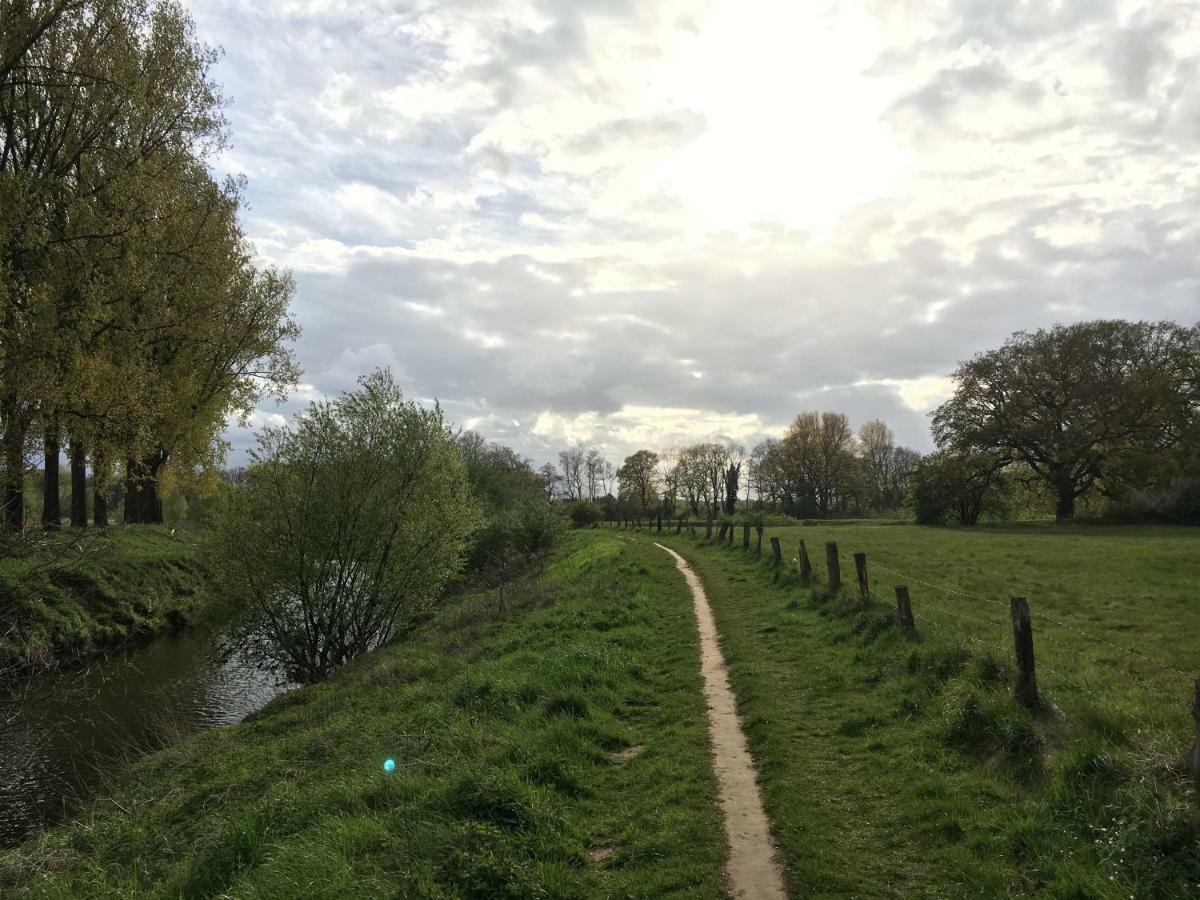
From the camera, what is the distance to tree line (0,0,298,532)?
13336mm

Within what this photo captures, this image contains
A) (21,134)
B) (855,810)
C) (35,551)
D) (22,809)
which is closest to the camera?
(855,810)

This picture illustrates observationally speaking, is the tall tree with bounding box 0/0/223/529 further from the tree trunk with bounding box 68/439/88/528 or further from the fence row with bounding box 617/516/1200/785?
the fence row with bounding box 617/516/1200/785

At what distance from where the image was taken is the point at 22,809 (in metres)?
11.6

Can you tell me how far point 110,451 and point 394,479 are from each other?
671cm

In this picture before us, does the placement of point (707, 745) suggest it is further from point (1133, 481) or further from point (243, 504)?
point (1133, 481)

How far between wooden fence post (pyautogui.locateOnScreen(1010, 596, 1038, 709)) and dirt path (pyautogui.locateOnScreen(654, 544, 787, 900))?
3.23 metres

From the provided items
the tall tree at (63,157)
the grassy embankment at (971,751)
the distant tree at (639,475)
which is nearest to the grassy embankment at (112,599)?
the tall tree at (63,157)

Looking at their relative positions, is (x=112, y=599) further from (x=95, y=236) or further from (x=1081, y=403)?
(x=1081, y=403)

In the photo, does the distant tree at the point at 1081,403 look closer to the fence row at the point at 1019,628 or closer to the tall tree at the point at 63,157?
the fence row at the point at 1019,628

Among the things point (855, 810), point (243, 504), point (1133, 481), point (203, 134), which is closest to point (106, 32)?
point (203, 134)

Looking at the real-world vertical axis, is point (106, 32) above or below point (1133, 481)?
above

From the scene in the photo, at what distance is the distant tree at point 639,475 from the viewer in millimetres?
109000

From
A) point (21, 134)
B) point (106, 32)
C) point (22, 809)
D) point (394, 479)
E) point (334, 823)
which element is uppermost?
point (106, 32)

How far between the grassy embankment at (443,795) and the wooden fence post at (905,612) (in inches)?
148
